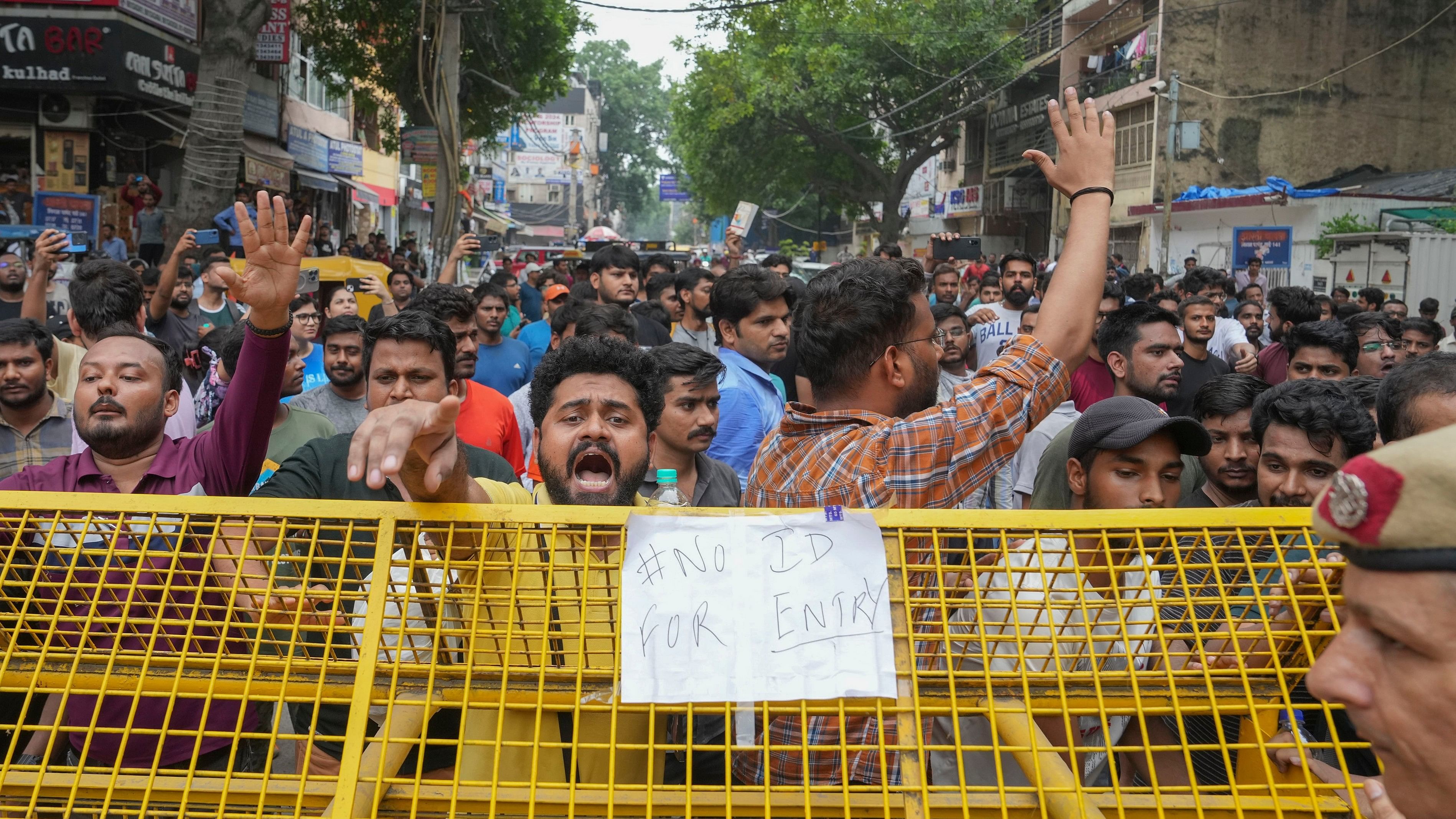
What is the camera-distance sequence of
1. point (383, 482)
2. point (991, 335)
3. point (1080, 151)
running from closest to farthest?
point (383, 482)
point (1080, 151)
point (991, 335)

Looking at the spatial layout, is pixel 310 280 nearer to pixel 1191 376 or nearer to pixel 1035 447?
pixel 1035 447

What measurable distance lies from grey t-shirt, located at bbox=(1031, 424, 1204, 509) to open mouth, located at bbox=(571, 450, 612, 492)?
155 cm

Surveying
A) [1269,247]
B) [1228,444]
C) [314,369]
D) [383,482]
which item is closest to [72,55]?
[314,369]

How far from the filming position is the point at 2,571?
1847 mm

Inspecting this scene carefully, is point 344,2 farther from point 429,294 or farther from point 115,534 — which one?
point 115,534

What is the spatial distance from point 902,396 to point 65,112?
17.2 meters

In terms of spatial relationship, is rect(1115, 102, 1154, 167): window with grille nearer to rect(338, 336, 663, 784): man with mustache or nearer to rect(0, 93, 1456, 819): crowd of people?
rect(0, 93, 1456, 819): crowd of people

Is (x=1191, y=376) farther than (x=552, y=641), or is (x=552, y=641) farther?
(x=1191, y=376)

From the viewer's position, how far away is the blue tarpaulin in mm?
21547

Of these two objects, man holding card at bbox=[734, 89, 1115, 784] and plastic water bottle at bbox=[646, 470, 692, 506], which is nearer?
man holding card at bbox=[734, 89, 1115, 784]

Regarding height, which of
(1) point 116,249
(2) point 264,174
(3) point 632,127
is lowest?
(1) point 116,249

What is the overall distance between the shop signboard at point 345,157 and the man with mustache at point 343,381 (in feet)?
79.0

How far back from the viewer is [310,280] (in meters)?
9.54

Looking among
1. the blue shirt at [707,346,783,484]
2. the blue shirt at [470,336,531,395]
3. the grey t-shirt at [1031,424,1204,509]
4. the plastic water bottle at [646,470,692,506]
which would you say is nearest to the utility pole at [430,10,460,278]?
the blue shirt at [470,336,531,395]
